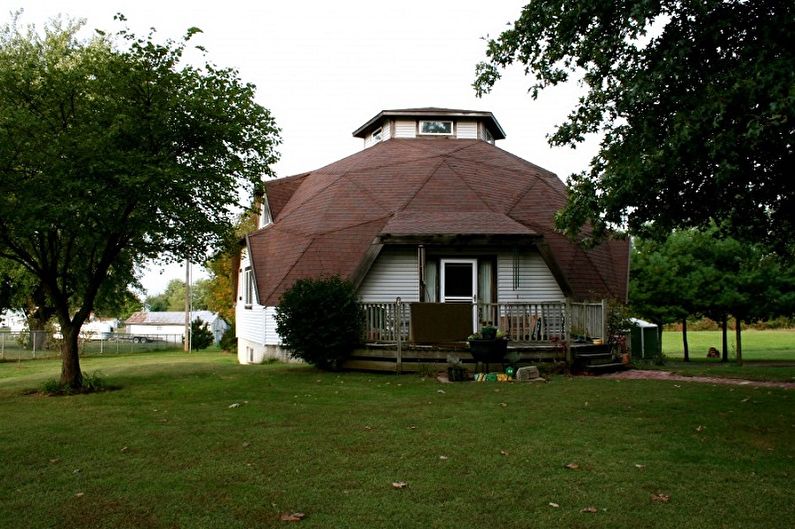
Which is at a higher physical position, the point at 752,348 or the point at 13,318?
the point at 13,318

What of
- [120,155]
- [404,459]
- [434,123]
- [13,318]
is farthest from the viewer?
[13,318]

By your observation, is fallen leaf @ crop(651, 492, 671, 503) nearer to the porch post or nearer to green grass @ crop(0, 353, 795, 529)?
green grass @ crop(0, 353, 795, 529)

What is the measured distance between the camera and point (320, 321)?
48.0 ft

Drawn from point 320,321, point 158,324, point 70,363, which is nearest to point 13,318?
point 158,324

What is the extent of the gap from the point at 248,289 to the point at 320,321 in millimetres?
8538

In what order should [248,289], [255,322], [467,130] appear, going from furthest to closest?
[467,130]
[248,289]
[255,322]

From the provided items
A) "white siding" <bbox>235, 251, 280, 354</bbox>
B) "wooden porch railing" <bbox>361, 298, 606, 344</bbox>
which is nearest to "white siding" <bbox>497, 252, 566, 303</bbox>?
"wooden porch railing" <bbox>361, 298, 606, 344</bbox>

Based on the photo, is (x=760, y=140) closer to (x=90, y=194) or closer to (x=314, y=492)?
(x=314, y=492)

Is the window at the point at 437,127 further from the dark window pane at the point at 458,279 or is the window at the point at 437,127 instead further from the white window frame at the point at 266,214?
the dark window pane at the point at 458,279

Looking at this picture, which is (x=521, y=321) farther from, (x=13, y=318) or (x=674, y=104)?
(x=13, y=318)

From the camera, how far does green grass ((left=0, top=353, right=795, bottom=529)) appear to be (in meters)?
4.77

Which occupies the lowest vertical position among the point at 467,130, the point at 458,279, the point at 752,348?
the point at 752,348

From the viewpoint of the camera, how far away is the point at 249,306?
22047mm

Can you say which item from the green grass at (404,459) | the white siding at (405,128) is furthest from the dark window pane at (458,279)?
the white siding at (405,128)
